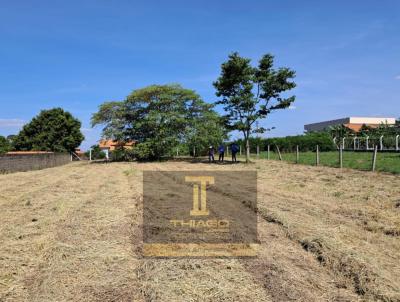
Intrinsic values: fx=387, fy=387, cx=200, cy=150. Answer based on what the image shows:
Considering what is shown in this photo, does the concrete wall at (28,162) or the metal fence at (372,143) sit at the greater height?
the metal fence at (372,143)

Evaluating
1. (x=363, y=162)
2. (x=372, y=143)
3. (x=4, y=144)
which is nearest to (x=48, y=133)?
(x=4, y=144)

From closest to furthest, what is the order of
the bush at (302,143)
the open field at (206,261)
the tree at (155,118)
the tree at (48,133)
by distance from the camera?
the open field at (206,261) → the tree at (155,118) → the bush at (302,143) → the tree at (48,133)

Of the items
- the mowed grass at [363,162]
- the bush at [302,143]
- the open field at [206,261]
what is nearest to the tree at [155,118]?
the mowed grass at [363,162]

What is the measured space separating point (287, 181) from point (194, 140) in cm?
1781

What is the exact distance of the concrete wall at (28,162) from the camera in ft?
73.9

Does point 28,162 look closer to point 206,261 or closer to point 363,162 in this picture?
point 363,162

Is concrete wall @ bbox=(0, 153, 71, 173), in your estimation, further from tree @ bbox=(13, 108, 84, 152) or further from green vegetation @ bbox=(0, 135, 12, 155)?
green vegetation @ bbox=(0, 135, 12, 155)

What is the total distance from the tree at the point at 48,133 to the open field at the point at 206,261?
129ft

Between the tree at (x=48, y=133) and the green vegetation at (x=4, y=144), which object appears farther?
the tree at (x=48, y=133)

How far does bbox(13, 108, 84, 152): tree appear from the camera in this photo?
4538 centimetres

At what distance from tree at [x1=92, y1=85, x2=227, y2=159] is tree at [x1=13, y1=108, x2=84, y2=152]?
15867 millimetres

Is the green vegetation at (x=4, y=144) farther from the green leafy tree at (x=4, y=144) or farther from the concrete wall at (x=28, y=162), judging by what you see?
the concrete wall at (x=28, y=162)

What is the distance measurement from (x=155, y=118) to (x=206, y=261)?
26484 millimetres

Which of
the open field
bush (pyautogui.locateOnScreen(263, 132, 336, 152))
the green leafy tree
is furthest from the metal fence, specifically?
the green leafy tree
